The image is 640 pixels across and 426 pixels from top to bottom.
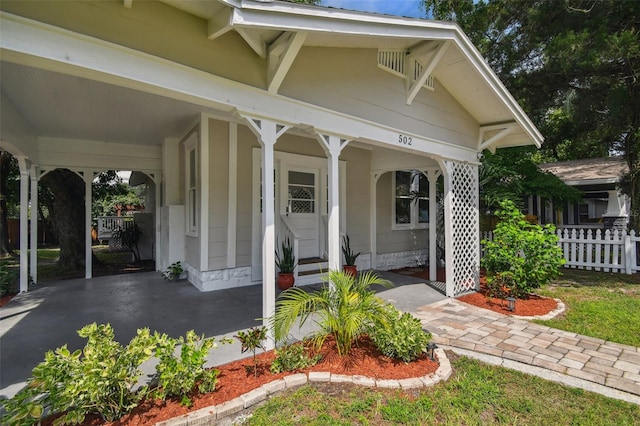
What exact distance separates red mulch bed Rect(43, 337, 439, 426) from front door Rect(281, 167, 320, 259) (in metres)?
3.62

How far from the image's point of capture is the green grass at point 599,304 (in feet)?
14.0

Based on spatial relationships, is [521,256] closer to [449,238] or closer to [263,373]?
[449,238]

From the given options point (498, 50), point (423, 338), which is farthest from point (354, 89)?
point (498, 50)

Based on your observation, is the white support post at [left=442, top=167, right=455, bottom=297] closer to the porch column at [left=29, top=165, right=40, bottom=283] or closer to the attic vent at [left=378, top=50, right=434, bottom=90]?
the attic vent at [left=378, top=50, right=434, bottom=90]

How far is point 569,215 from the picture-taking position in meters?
15.7

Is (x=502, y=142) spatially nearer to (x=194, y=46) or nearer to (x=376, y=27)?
(x=376, y=27)

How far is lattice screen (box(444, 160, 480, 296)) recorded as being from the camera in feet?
20.1

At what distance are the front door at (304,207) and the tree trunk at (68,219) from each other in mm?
6219

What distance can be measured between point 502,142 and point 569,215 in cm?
1197

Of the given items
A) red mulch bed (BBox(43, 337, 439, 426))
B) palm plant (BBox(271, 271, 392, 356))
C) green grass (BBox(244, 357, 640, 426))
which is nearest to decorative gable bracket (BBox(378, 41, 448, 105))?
palm plant (BBox(271, 271, 392, 356))

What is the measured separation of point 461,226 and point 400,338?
3.88 metres

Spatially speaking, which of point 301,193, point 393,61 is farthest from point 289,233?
point 393,61

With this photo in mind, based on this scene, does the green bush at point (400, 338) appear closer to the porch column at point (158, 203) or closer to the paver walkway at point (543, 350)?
the paver walkway at point (543, 350)

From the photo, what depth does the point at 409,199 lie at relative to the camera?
914 centimetres
